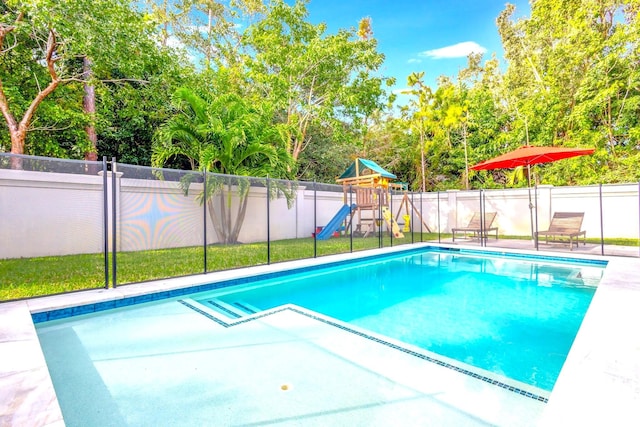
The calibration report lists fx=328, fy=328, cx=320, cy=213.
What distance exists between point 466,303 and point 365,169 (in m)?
9.16

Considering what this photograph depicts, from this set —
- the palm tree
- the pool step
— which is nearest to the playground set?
the palm tree

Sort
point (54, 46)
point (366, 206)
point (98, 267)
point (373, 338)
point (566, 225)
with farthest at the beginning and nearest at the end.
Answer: point (366, 206)
point (566, 225)
point (54, 46)
point (98, 267)
point (373, 338)

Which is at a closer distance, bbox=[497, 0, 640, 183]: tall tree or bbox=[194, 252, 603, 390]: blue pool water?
bbox=[194, 252, 603, 390]: blue pool water

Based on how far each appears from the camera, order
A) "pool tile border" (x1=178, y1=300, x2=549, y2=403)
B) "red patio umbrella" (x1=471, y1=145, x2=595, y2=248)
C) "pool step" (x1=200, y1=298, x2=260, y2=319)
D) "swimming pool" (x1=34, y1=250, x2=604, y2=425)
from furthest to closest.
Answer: "red patio umbrella" (x1=471, y1=145, x2=595, y2=248) < "pool step" (x1=200, y1=298, x2=260, y2=319) < "swimming pool" (x1=34, y1=250, x2=604, y2=425) < "pool tile border" (x1=178, y1=300, x2=549, y2=403)

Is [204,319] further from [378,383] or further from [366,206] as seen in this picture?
[366,206]

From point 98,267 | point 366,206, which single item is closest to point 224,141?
point 98,267

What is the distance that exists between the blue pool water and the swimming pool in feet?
0.08

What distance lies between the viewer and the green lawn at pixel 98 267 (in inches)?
174

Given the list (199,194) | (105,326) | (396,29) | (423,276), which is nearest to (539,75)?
(396,29)

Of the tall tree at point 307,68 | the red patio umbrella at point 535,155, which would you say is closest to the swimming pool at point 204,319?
the red patio umbrella at point 535,155

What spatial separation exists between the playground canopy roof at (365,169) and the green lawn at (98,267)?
20.0 ft

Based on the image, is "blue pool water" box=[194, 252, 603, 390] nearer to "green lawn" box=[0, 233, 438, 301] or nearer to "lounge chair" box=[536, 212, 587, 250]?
"green lawn" box=[0, 233, 438, 301]

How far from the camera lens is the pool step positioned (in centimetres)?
411

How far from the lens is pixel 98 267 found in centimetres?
563
